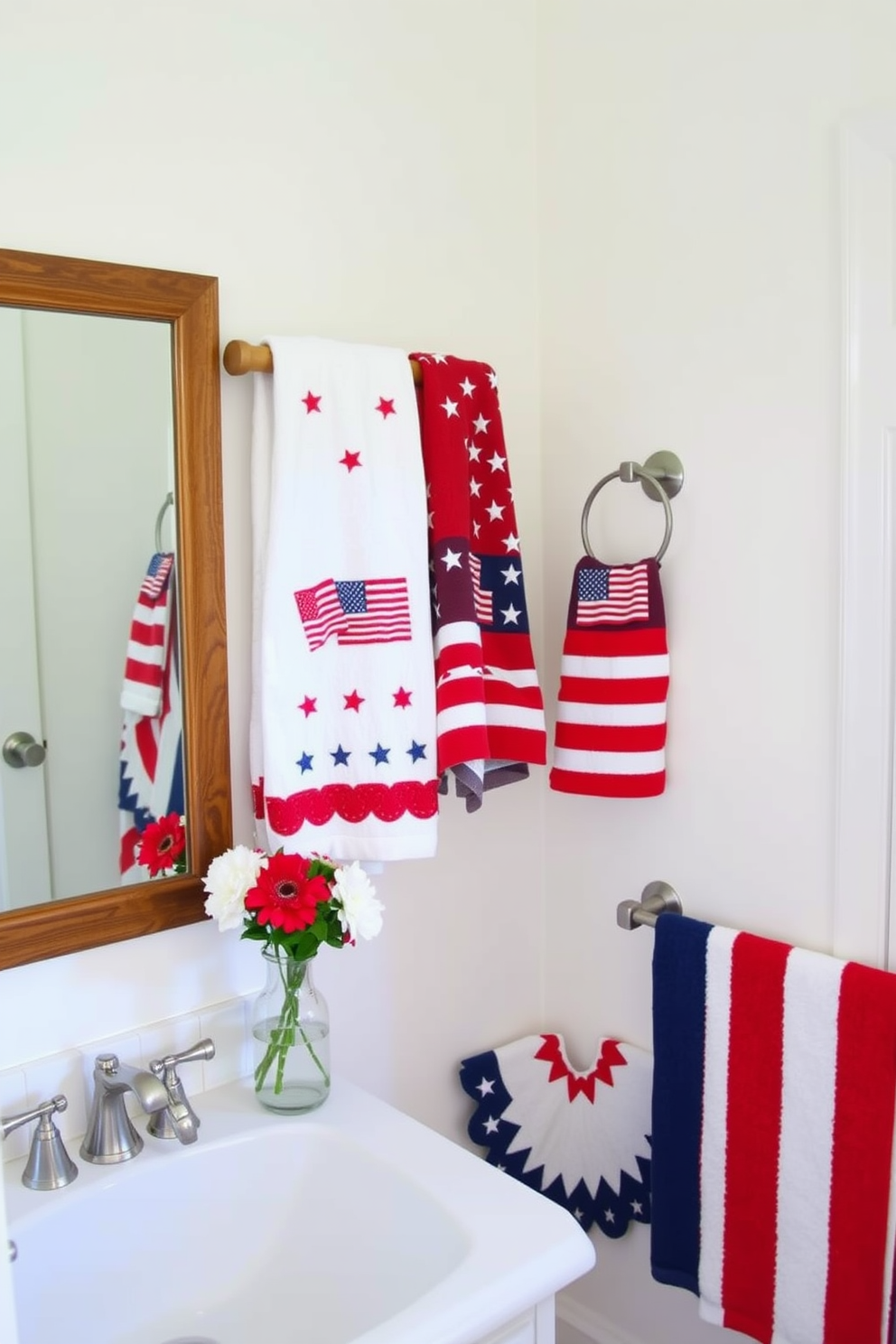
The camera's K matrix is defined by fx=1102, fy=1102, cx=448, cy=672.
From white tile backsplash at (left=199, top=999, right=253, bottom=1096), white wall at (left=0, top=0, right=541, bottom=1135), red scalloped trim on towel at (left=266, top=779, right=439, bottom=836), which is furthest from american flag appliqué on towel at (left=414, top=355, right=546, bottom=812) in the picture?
white tile backsplash at (left=199, top=999, right=253, bottom=1096)

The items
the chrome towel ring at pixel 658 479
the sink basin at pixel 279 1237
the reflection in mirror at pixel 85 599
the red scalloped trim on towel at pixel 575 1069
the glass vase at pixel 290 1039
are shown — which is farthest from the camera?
the red scalloped trim on towel at pixel 575 1069

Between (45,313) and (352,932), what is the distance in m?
0.75

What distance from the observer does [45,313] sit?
1182 mm

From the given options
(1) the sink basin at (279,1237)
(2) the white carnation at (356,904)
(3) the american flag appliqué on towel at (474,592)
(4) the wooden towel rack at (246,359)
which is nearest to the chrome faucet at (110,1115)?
(1) the sink basin at (279,1237)

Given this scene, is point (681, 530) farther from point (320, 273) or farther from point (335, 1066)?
point (335, 1066)

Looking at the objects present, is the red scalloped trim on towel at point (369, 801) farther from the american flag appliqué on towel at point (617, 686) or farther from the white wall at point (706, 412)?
the white wall at point (706, 412)

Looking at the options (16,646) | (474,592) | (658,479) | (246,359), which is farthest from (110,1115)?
(658,479)

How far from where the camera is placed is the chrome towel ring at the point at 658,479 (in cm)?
146

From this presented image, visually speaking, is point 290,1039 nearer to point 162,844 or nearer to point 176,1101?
point 176,1101

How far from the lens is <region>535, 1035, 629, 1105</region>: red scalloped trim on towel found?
5.34 feet

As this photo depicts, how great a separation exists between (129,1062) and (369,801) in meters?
0.41

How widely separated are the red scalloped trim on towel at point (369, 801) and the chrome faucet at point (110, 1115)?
34 centimetres

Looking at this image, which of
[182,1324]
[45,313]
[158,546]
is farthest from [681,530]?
[182,1324]

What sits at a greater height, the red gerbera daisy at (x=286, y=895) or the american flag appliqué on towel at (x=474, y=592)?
the american flag appliqué on towel at (x=474, y=592)
